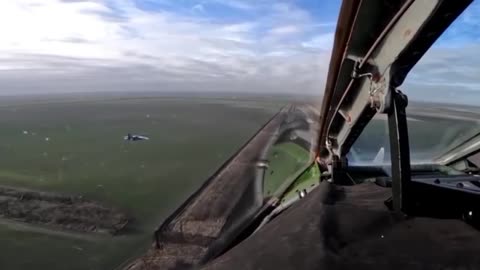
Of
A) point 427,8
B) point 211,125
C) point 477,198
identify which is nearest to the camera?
point 427,8

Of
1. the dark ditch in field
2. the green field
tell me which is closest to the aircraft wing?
the green field

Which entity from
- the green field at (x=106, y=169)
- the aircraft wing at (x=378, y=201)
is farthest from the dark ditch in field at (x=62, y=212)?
the aircraft wing at (x=378, y=201)

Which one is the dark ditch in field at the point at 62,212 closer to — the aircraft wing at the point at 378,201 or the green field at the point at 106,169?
the green field at the point at 106,169

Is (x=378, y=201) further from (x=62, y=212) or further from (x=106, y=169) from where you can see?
(x=106, y=169)

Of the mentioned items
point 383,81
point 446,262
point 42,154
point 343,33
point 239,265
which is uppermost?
point 343,33

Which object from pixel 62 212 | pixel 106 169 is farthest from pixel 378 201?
pixel 106 169

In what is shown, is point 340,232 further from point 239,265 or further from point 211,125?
point 211,125

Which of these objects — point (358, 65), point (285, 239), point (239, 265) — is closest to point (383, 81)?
point (358, 65)
